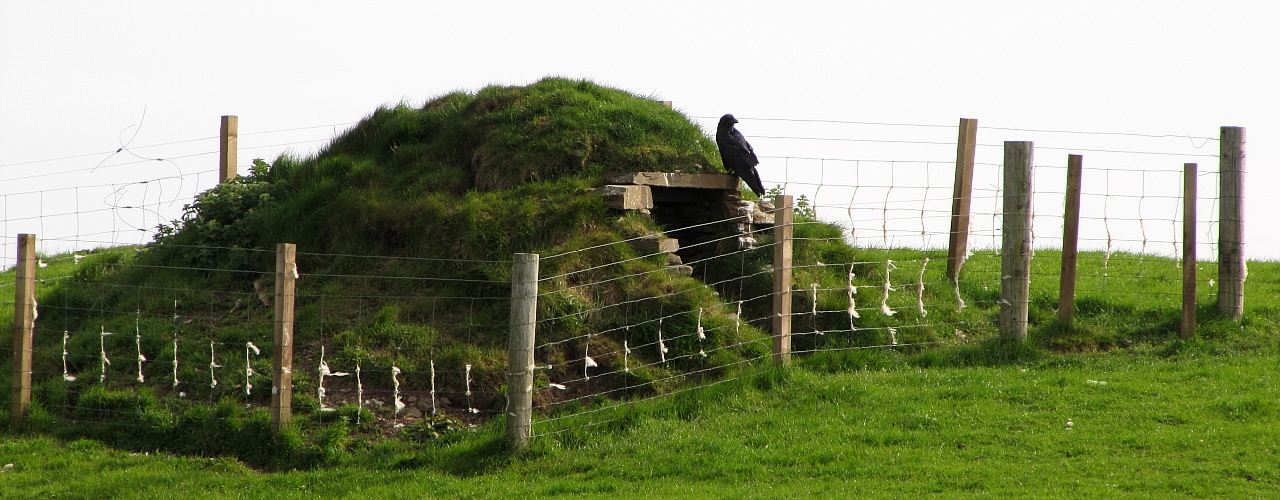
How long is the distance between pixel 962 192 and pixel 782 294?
3049 mm

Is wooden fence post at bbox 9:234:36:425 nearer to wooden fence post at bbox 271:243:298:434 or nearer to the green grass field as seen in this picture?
the green grass field

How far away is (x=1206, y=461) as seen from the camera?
7.18 meters

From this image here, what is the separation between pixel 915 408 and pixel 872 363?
5.11ft

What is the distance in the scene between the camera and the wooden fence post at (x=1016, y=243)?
991 cm

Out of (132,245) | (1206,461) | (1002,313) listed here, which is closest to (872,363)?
(1002,313)

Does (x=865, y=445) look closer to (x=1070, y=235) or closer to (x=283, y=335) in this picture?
(x=1070, y=235)

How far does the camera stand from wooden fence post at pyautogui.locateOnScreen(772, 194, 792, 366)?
938cm

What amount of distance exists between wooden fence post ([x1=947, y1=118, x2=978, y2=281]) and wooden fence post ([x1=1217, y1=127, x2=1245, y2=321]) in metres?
2.43

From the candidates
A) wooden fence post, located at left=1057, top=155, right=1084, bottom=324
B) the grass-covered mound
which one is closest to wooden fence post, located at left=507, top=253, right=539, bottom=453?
the grass-covered mound

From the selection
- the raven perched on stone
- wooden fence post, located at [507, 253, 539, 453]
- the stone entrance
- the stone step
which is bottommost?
wooden fence post, located at [507, 253, 539, 453]

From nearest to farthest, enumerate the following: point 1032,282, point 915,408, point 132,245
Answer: point 915,408 < point 1032,282 < point 132,245

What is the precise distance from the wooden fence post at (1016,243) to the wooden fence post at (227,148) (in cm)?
956

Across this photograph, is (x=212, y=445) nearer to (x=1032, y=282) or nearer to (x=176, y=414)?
(x=176, y=414)

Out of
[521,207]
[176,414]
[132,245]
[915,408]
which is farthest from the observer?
[132,245]
